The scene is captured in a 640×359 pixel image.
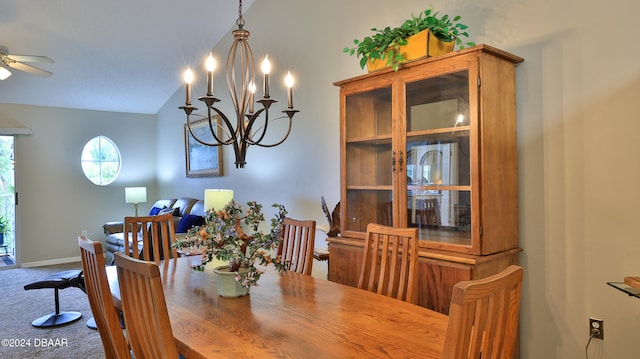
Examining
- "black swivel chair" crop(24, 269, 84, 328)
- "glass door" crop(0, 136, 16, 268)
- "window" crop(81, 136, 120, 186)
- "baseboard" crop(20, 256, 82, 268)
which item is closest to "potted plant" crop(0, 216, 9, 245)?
"glass door" crop(0, 136, 16, 268)

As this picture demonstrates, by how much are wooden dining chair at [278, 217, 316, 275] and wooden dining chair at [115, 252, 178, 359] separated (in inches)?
44.3

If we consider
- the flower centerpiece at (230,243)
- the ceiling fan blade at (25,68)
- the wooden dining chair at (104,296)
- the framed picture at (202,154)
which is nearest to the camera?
the wooden dining chair at (104,296)

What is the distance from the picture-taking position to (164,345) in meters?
1.15

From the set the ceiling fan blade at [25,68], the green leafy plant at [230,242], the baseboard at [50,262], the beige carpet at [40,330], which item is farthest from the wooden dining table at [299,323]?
the baseboard at [50,262]

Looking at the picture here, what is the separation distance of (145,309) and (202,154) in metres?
4.83

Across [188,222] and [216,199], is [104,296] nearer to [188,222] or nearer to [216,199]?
[216,199]

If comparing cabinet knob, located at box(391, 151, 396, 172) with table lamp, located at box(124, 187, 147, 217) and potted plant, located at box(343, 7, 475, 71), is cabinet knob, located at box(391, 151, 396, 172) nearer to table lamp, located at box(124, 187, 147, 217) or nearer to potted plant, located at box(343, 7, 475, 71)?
potted plant, located at box(343, 7, 475, 71)

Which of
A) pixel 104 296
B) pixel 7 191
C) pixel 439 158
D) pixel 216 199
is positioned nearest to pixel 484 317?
pixel 104 296

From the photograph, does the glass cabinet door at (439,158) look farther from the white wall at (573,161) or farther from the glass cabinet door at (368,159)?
the white wall at (573,161)

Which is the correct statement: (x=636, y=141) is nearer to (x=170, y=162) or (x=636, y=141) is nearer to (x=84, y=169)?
(x=170, y=162)

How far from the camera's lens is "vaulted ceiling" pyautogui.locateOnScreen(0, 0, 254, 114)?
13.8 ft

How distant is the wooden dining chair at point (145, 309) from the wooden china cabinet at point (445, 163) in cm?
145

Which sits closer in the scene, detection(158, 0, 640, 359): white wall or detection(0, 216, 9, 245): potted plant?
detection(158, 0, 640, 359): white wall

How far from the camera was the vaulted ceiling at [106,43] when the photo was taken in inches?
166
